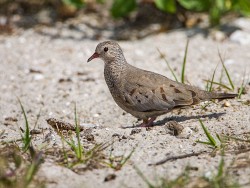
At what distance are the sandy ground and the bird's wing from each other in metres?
0.21

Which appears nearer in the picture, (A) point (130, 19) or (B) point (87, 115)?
(B) point (87, 115)

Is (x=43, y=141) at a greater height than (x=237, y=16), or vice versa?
(x=237, y=16)

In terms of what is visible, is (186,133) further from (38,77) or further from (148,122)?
(38,77)

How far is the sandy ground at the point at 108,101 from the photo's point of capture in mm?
4660

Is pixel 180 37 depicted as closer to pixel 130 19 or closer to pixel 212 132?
pixel 130 19

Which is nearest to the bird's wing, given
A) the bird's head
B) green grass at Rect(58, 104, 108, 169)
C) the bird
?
the bird

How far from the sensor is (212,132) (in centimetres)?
551

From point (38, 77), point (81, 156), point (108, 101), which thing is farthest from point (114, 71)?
point (38, 77)

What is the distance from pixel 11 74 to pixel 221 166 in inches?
186

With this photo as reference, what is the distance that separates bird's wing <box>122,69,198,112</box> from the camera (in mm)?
5988

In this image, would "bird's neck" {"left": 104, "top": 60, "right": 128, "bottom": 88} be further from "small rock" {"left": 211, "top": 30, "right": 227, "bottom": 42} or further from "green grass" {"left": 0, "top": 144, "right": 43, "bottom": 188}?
"small rock" {"left": 211, "top": 30, "right": 227, "bottom": 42}

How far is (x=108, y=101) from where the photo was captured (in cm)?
737

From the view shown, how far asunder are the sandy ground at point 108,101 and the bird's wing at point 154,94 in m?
0.21

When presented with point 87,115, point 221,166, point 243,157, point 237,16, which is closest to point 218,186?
point 221,166
